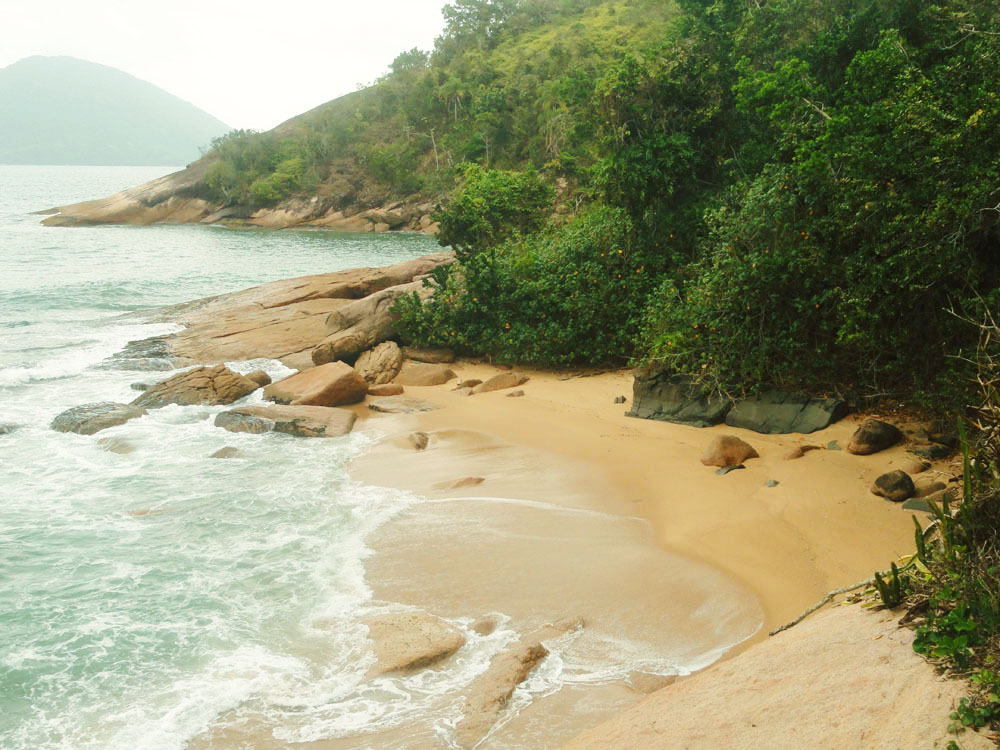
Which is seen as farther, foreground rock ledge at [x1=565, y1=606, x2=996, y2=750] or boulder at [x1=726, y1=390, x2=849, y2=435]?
boulder at [x1=726, y1=390, x2=849, y2=435]

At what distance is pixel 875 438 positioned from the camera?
26.5 feet

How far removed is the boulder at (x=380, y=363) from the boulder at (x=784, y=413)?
6500 millimetres

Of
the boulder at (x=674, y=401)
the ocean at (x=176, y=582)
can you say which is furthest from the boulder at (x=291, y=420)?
the boulder at (x=674, y=401)

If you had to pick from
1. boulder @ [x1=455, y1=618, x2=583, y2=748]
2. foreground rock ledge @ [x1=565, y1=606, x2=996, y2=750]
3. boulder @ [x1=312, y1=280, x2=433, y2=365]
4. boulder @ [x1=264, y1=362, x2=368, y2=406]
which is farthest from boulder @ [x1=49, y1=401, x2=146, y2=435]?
foreground rock ledge @ [x1=565, y1=606, x2=996, y2=750]

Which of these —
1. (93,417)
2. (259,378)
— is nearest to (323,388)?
(259,378)

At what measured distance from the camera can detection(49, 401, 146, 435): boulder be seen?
11508mm

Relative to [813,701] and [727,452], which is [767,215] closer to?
[727,452]

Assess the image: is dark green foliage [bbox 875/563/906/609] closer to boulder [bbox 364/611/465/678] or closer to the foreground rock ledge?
the foreground rock ledge

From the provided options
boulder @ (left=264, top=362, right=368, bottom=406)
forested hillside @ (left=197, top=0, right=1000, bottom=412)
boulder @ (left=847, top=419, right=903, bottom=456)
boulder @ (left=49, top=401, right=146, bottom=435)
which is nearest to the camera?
forested hillside @ (left=197, top=0, right=1000, bottom=412)

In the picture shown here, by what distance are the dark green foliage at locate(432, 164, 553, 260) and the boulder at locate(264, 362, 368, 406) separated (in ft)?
12.8

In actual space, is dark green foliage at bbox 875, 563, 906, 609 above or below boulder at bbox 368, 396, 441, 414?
above

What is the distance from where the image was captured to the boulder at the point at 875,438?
807cm

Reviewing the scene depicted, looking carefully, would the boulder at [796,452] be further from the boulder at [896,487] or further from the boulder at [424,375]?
the boulder at [424,375]

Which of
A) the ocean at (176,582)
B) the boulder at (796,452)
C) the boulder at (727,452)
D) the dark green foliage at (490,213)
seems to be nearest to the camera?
the ocean at (176,582)
